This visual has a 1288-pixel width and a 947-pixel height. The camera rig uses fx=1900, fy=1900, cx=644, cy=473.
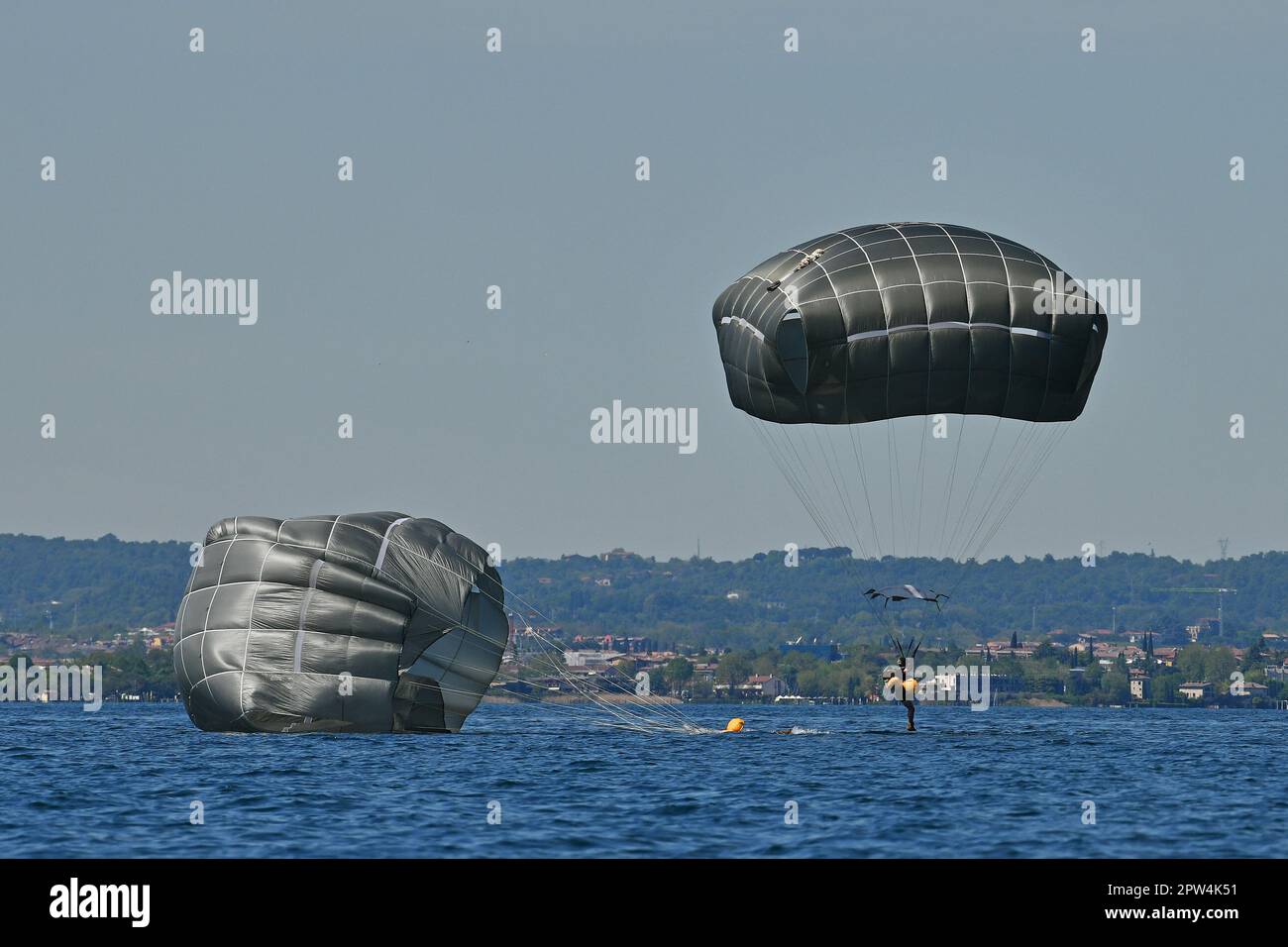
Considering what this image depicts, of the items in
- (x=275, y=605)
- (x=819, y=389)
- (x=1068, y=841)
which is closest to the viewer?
(x=1068, y=841)

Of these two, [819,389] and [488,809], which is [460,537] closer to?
[819,389]

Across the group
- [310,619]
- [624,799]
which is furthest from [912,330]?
[310,619]

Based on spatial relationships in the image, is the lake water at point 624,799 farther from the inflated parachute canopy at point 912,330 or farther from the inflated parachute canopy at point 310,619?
the inflated parachute canopy at point 912,330

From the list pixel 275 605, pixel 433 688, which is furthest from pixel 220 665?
pixel 433 688

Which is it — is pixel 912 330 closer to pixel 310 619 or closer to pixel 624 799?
pixel 624 799

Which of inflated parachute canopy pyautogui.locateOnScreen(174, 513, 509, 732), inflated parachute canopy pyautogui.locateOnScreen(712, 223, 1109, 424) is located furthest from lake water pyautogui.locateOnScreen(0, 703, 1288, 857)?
inflated parachute canopy pyautogui.locateOnScreen(712, 223, 1109, 424)
